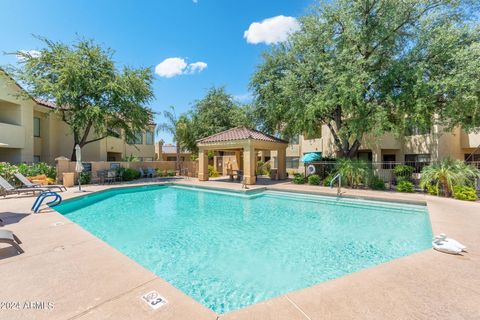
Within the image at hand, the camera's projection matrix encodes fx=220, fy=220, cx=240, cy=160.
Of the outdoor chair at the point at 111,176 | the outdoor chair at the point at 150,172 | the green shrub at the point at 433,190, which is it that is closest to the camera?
the green shrub at the point at 433,190

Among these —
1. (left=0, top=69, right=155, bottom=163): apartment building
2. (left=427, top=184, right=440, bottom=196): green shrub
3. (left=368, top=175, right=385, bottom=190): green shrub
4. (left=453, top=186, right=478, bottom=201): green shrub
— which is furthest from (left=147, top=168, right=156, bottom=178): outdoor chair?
(left=453, top=186, right=478, bottom=201): green shrub

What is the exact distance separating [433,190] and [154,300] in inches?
592

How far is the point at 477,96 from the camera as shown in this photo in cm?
1187

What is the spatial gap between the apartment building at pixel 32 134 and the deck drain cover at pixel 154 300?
60.3 feet

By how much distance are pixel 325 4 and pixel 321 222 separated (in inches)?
594

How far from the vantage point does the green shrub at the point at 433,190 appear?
12.1m

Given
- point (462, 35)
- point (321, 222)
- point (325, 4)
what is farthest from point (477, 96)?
point (321, 222)

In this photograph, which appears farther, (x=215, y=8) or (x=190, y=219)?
(x=215, y=8)

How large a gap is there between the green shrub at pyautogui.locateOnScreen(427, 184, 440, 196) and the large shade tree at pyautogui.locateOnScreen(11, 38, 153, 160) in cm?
2250

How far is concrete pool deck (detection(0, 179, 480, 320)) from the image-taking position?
285 cm

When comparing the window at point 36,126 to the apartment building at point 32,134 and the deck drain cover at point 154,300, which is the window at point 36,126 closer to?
the apartment building at point 32,134

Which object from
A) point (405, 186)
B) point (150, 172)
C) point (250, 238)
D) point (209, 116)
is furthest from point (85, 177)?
point (405, 186)

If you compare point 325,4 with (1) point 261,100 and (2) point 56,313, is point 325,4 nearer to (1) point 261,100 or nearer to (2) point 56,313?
(1) point 261,100

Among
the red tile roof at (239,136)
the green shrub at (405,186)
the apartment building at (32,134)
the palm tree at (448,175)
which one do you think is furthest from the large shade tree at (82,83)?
the palm tree at (448,175)
